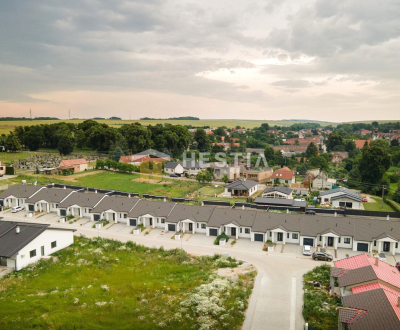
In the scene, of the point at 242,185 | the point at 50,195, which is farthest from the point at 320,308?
the point at 50,195

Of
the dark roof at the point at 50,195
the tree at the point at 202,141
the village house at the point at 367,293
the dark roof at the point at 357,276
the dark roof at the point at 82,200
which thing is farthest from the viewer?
the tree at the point at 202,141

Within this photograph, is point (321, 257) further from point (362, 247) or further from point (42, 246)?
point (42, 246)

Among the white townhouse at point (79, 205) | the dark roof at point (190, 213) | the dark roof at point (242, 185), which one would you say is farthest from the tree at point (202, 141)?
the dark roof at point (190, 213)

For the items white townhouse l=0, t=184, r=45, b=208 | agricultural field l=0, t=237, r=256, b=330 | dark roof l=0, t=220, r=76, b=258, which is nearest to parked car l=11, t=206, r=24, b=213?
white townhouse l=0, t=184, r=45, b=208

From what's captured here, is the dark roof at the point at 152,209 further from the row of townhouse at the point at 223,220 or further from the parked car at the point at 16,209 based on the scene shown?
the parked car at the point at 16,209

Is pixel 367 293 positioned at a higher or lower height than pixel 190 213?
higher
